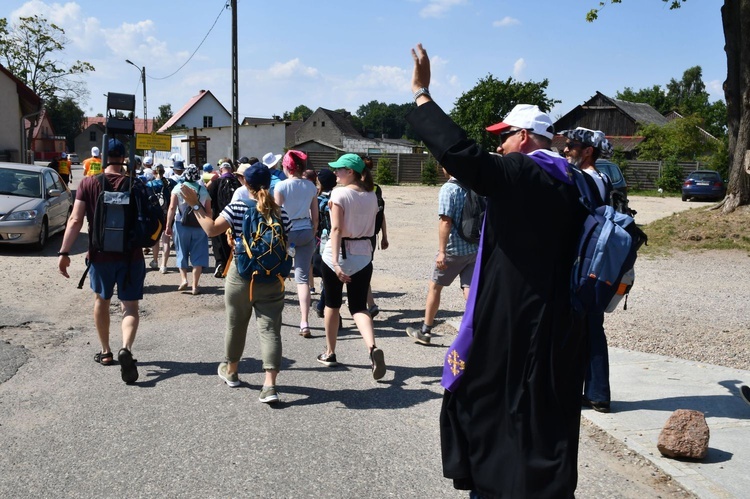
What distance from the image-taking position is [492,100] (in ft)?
195

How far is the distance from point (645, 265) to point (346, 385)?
29.3 ft

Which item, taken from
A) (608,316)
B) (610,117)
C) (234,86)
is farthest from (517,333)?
(610,117)

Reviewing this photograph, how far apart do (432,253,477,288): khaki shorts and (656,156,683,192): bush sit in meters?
39.2

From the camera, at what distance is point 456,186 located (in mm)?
6625

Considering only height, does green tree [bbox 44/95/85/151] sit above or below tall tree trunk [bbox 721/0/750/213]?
above

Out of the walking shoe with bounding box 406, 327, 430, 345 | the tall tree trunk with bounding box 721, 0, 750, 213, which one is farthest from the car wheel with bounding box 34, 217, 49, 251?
the tall tree trunk with bounding box 721, 0, 750, 213

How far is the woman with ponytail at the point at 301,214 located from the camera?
24.6 ft

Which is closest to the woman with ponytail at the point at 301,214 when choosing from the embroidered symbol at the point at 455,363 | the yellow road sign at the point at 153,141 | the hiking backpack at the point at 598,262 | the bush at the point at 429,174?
the embroidered symbol at the point at 455,363

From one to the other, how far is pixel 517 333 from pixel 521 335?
0.06 feet

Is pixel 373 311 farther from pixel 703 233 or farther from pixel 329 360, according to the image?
pixel 703 233

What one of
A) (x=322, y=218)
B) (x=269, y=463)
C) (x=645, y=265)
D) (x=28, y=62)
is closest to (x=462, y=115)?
(x=28, y=62)

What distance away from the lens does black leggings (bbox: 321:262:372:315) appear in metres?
6.19

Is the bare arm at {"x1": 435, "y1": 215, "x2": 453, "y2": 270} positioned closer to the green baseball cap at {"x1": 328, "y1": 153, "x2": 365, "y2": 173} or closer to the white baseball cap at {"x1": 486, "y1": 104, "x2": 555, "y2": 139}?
the green baseball cap at {"x1": 328, "y1": 153, "x2": 365, "y2": 173}

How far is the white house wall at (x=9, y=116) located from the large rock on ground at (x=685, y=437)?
34.1m
